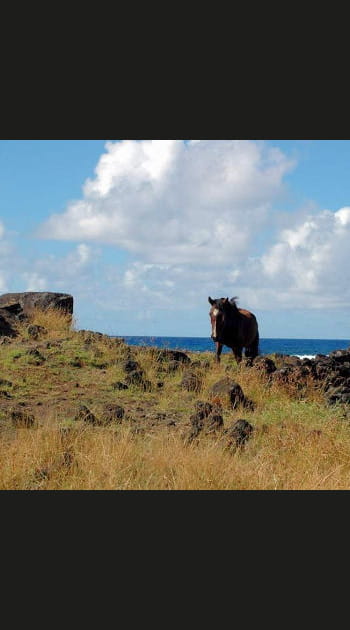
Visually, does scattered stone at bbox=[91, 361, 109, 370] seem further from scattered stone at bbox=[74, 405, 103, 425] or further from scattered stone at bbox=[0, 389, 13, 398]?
scattered stone at bbox=[74, 405, 103, 425]

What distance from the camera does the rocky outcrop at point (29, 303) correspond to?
24872mm

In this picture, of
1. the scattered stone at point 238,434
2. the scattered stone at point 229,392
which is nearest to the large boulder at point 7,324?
the scattered stone at point 229,392

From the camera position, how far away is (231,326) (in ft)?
64.7

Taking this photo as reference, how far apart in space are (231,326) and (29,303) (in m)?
9.62

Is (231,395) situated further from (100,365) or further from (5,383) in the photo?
(5,383)

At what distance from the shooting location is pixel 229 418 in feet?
45.6

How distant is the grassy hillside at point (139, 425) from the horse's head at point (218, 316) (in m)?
0.90

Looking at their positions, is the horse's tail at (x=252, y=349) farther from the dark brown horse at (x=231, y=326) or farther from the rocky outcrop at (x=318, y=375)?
the rocky outcrop at (x=318, y=375)

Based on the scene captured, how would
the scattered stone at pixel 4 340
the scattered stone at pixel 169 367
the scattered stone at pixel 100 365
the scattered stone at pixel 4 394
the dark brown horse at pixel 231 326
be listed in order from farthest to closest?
the scattered stone at pixel 4 340 < the dark brown horse at pixel 231 326 < the scattered stone at pixel 169 367 < the scattered stone at pixel 100 365 < the scattered stone at pixel 4 394

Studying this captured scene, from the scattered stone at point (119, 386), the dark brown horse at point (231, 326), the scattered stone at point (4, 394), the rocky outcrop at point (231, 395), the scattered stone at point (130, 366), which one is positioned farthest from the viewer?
the dark brown horse at point (231, 326)

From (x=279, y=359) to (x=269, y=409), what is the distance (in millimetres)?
8330

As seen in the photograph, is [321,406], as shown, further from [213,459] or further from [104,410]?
[213,459]

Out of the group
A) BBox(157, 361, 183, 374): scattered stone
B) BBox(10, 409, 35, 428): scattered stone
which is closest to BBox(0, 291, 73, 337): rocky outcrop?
BBox(157, 361, 183, 374): scattered stone

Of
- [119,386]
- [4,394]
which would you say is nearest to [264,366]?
[119,386]
